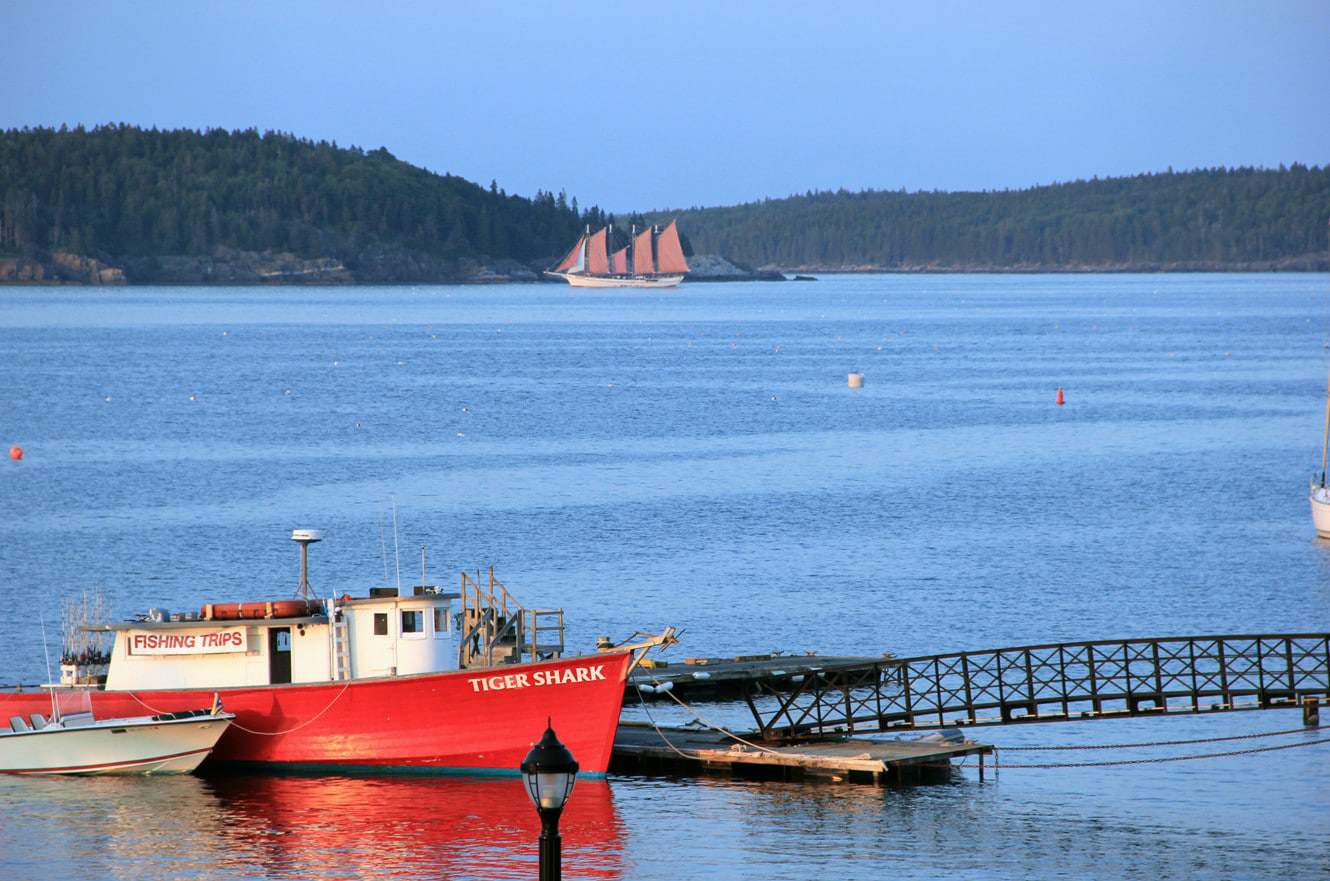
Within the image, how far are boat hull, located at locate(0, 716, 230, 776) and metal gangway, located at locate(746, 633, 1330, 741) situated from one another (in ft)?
33.1

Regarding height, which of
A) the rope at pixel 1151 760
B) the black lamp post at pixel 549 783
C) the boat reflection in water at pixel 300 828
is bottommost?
the rope at pixel 1151 760

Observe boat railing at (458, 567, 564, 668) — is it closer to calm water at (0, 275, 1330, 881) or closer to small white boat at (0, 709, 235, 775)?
calm water at (0, 275, 1330, 881)

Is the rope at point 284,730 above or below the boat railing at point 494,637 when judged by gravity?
below

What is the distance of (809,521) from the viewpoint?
70000 mm

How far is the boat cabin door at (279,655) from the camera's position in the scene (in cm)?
3419

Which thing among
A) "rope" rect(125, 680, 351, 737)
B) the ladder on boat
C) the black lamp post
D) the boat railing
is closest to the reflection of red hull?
"rope" rect(125, 680, 351, 737)

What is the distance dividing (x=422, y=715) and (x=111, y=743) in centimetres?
598

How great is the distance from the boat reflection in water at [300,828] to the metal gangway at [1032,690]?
549 cm

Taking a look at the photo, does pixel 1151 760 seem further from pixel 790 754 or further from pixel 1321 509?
pixel 1321 509

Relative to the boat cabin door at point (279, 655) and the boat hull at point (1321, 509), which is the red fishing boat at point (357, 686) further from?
the boat hull at point (1321, 509)

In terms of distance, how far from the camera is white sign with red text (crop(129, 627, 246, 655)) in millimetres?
34031

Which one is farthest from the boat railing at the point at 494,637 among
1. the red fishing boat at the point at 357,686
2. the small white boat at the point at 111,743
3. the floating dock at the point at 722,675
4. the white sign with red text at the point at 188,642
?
the small white boat at the point at 111,743

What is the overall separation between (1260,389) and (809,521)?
250 feet

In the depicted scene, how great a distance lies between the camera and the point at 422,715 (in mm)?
33031
